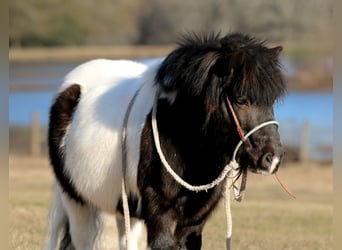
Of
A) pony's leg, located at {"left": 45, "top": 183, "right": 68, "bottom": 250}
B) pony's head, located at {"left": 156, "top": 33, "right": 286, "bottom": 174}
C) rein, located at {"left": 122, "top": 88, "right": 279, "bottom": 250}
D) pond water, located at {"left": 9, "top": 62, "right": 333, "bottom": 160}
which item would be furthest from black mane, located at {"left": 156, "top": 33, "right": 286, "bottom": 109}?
pond water, located at {"left": 9, "top": 62, "right": 333, "bottom": 160}

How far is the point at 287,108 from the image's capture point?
26188mm

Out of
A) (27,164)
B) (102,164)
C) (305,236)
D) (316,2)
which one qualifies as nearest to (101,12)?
(316,2)

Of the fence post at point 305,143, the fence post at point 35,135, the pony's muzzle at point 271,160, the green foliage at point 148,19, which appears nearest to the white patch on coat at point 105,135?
the pony's muzzle at point 271,160

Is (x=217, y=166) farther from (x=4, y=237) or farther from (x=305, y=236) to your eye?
(x=305, y=236)

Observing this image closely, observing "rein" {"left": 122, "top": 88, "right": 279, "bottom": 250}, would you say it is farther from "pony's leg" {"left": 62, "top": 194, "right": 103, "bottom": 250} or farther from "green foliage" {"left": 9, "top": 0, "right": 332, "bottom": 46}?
"green foliage" {"left": 9, "top": 0, "right": 332, "bottom": 46}

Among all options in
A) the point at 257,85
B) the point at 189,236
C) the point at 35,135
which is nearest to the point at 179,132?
the point at 257,85

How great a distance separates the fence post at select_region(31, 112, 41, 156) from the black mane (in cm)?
1533

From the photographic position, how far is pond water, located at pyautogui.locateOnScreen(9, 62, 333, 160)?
20703 mm

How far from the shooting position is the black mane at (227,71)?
4527 mm

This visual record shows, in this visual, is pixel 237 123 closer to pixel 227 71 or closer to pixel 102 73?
pixel 227 71

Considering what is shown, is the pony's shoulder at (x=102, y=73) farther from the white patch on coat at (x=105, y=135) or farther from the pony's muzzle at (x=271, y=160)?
the pony's muzzle at (x=271, y=160)

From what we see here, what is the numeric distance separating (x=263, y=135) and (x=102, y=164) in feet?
4.56

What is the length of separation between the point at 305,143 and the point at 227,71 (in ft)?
49.8

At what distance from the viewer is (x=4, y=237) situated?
6.46 m
